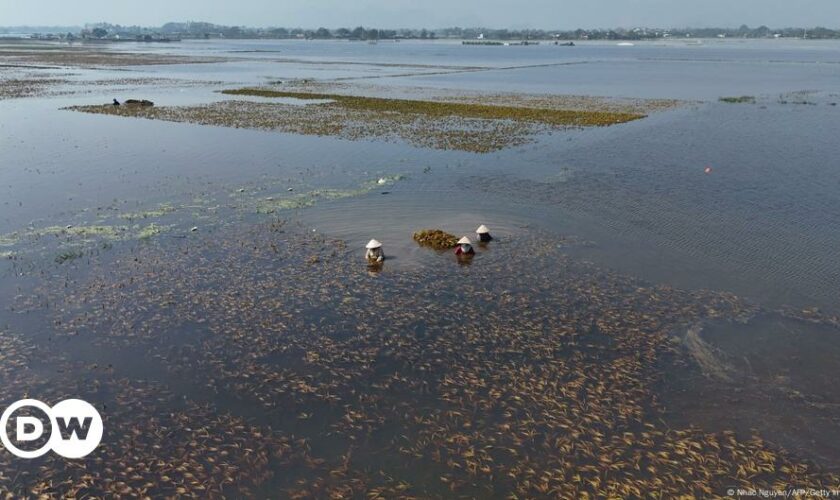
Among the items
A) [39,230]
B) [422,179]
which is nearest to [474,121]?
[422,179]

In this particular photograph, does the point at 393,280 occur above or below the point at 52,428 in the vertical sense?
above

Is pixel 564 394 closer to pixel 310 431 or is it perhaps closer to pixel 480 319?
pixel 480 319

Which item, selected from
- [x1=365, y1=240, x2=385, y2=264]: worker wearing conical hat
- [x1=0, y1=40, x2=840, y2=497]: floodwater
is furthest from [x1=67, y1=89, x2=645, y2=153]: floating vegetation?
[x1=365, y1=240, x2=385, y2=264]: worker wearing conical hat

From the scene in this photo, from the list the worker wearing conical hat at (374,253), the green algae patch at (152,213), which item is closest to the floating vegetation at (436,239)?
the worker wearing conical hat at (374,253)

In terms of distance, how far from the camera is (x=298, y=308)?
17656mm

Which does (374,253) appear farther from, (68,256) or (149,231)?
(68,256)

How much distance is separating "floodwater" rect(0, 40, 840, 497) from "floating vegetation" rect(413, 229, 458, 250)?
0.45 meters

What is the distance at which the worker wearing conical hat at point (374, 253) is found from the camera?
21.0 m

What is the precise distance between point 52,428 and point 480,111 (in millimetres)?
49433

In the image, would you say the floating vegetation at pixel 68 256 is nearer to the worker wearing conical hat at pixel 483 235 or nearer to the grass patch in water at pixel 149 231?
the grass patch in water at pixel 149 231

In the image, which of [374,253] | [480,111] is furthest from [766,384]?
[480,111]

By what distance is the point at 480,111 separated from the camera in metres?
57.2

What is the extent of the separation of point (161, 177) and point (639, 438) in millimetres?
27814

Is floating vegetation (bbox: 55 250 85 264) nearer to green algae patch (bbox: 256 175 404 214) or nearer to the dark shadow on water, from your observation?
green algae patch (bbox: 256 175 404 214)
